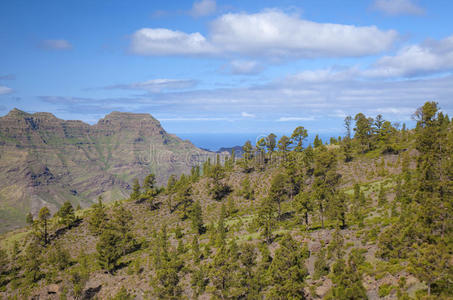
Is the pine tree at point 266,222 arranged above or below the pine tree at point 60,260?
above

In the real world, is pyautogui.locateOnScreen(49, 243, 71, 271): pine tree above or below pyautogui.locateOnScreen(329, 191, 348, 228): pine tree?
below

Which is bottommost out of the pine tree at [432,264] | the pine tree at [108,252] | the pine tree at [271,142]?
the pine tree at [108,252]

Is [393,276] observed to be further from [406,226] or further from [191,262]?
[191,262]

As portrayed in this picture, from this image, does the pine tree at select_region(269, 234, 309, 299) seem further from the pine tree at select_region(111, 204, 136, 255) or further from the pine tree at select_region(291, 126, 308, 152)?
the pine tree at select_region(291, 126, 308, 152)

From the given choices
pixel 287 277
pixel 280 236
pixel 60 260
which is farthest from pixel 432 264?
pixel 60 260

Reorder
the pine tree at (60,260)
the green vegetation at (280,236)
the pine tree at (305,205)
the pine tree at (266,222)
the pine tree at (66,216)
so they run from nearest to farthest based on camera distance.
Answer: the green vegetation at (280,236) → the pine tree at (266,222) → the pine tree at (305,205) → the pine tree at (60,260) → the pine tree at (66,216)

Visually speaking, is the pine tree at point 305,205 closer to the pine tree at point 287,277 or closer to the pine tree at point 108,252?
the pine tree at point 287,277

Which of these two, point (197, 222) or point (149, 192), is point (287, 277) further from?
point (149, 192)

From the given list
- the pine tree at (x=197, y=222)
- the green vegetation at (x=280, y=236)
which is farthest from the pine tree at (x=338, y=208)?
the pine tree at (x=197, y=222)

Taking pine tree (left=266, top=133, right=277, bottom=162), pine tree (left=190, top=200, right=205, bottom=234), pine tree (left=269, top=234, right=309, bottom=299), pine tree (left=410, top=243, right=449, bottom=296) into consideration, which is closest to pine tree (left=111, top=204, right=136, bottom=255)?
pine tree (left=190, top=200, right=205, bottom=234)

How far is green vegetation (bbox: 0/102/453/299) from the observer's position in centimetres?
3244

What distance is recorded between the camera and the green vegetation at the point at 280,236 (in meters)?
32.4

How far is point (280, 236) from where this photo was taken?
58625mm

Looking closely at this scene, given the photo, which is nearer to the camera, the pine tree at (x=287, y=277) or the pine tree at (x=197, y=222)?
the pine tree at (x=287, y=277)
